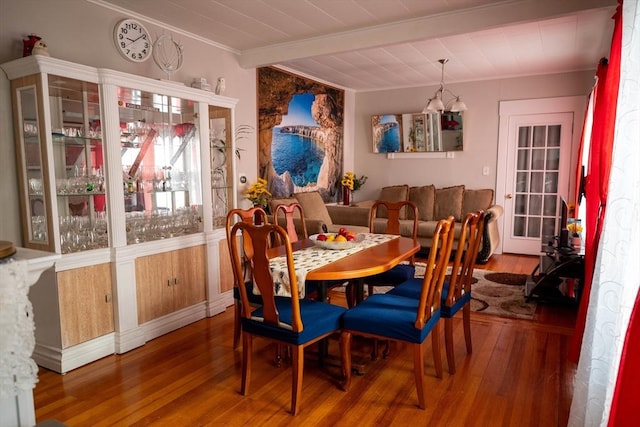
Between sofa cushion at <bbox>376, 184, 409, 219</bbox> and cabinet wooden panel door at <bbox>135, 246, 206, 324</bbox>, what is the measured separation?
3.53 m

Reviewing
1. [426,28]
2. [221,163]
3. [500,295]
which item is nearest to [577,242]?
[500,295]

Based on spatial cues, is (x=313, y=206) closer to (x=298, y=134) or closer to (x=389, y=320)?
→ (x=298, y=134)

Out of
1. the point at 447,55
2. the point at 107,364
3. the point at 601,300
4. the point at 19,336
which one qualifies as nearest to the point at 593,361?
the point at 601,300

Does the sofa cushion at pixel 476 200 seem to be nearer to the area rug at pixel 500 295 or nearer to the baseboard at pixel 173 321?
the area rug at pixel 500 295

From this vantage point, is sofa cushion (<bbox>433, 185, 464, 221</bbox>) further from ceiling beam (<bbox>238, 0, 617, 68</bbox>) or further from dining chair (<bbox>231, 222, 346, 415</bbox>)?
dining chair (<bbox>231, 222, 346, 415</bbox>)

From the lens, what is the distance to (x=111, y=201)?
2900 millimetres

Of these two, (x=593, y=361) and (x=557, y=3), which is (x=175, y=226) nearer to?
(x=593, y=361)

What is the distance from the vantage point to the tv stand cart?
12.0 feet

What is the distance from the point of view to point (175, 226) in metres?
3.51

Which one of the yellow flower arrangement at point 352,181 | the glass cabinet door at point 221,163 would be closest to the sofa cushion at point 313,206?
the yellow flower arrangement at point 352,181

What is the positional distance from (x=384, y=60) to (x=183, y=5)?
8.36 feet

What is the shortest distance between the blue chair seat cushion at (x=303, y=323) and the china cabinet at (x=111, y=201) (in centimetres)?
119

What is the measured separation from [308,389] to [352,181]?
180 inches

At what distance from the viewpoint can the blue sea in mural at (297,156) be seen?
5270 millimetres
